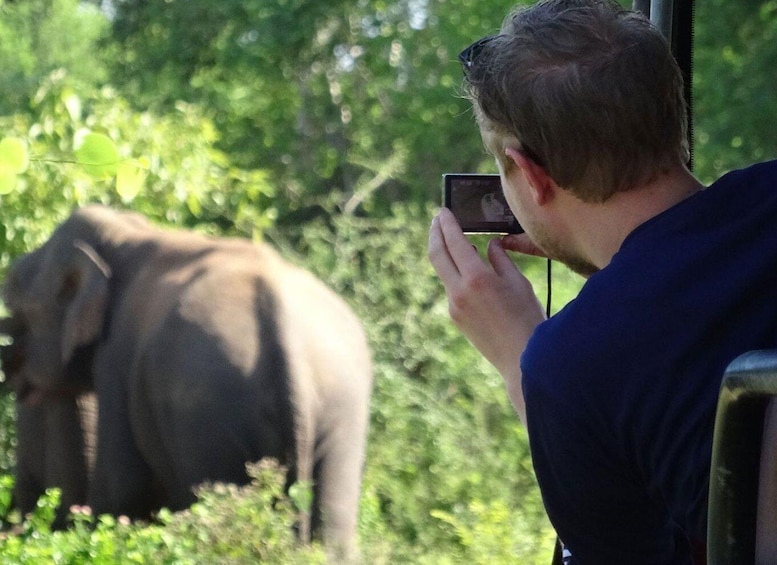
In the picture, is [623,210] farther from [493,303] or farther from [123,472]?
[123,472]

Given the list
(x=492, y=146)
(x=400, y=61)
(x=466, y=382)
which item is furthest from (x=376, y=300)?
(x=492, y=146)

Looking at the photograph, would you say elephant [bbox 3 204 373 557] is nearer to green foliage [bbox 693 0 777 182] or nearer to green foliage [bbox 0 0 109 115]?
green foliage [bbox 693 0 777 182]

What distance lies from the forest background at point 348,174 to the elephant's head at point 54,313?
0.27 metres

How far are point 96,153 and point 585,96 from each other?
510mm

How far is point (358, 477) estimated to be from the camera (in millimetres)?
4102

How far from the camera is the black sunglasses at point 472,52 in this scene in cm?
99

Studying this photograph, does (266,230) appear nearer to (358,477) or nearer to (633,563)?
(358,477)

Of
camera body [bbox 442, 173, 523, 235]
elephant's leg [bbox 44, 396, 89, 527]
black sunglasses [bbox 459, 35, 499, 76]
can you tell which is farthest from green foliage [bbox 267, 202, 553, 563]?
black sunglasses [bbox 459, 35, 499, 76]

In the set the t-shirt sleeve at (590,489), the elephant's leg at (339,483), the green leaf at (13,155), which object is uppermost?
the green leaf at (13,155)

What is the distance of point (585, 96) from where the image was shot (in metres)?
0.93

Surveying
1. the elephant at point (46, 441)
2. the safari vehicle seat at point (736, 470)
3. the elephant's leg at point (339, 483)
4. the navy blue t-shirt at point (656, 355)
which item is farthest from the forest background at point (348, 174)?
the safari vehicle seat at point (736, 470)

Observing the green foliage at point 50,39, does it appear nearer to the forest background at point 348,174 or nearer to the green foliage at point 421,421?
the forest background at point 348,174

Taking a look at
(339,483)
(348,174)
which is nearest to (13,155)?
(339,483)

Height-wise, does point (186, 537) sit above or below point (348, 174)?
above
